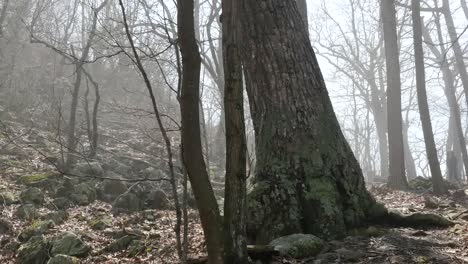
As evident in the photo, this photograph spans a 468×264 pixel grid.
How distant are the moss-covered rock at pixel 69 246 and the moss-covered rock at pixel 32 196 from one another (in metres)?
2.36

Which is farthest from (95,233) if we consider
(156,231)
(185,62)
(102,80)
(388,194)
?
(102,80)

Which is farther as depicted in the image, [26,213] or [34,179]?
[34,179]

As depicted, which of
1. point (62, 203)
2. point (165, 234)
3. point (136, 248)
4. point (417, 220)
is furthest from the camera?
point (62, 203)

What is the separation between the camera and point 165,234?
671cm

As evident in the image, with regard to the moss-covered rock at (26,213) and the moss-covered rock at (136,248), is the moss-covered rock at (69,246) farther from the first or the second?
the moss-covered rock at (26,213)

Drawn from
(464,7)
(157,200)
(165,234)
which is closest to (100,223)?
(165,234)

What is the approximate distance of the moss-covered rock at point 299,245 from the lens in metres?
4.05

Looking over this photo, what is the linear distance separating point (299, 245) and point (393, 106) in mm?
10657

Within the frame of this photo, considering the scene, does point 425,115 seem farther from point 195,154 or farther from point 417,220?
point 195,154

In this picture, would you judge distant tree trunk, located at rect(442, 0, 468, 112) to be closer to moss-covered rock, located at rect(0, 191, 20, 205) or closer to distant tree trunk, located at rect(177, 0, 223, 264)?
moss-covered rock, located at rect(0, 191, 20, 205)

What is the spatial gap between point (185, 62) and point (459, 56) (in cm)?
1812

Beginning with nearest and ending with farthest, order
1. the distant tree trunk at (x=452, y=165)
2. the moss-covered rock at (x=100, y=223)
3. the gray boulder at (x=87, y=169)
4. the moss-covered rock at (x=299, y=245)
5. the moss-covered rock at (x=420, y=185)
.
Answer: the moss-covered rock at (x=299, y=245) < the moss-covered rock at (x=100, y=223) < the gray boulder at (x=87, y=169) < the moss-covered rock at (x=420, y=185) < the distant tree trunk at (x=452, y=165)

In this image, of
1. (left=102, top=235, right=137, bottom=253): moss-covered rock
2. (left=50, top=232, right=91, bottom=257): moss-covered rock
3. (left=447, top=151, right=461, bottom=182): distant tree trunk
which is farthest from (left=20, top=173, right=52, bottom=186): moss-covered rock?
(left=447, top=151, right=461, bottom=182): distant tree trunk

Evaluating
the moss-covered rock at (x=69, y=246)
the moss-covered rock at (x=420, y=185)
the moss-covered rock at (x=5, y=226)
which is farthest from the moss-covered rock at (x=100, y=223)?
the moss-covered rock at (x=420, y=185)
